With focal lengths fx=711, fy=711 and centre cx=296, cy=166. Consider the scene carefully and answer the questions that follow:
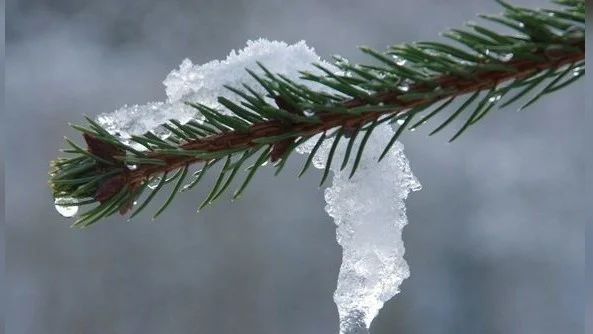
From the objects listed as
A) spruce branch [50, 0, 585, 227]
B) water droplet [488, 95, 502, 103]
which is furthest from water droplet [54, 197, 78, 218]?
water droplet [488, 95, 502, 103]

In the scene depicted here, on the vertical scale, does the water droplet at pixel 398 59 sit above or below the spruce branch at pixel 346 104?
above

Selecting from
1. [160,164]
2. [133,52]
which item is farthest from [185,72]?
[133,52]

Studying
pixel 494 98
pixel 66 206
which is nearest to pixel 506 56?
pixel 494 98

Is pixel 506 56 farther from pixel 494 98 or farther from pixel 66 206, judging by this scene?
pixel 66 206

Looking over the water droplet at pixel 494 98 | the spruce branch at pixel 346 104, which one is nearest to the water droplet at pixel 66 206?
the spruce branch at pixel 346 104

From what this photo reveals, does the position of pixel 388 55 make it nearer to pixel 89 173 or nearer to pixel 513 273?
pixel 89 173

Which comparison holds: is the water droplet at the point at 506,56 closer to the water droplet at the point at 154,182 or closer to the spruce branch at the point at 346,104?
the spruce branch at the point at 346,104
